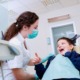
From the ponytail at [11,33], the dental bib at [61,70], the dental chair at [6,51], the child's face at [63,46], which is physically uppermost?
the ponytail at [11,33]

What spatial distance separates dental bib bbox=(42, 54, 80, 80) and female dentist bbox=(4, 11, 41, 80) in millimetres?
147

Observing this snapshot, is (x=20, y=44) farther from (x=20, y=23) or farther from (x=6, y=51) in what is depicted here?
(x=6, y=51)

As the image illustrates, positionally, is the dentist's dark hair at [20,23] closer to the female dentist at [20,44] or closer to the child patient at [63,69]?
the female dentist at [20,44]

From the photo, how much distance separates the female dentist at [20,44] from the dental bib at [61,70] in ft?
0.48

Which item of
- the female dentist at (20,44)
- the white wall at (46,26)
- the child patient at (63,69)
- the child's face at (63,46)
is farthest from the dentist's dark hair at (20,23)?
the white wall at (46,26)

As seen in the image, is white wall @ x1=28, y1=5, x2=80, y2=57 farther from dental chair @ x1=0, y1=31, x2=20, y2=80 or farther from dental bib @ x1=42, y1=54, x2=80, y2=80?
dental chair @ x1=0, y1=31, x2=20, y2=80

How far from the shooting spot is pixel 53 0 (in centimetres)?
380

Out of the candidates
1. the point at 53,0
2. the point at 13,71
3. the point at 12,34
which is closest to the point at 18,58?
the point at 13,71

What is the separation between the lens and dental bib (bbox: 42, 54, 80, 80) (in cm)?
137

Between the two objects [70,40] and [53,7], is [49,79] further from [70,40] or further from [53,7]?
[53,7]

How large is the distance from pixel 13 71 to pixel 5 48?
37cm

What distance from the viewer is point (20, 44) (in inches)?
49.1

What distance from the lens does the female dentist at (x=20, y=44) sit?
1.21 metres

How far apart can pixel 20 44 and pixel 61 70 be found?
42cm
